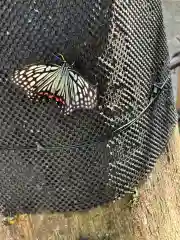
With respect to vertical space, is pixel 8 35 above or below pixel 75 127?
above

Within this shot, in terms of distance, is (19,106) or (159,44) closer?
(19,106)

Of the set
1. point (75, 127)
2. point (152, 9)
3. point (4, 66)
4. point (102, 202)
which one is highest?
point (152, 9)

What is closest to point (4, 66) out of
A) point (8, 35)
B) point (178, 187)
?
point (8, 35)

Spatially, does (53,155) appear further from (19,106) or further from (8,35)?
(8,35)

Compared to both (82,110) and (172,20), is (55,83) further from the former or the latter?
(172,20)

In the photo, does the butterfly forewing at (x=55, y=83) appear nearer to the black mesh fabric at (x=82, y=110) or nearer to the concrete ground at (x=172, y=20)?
the black mesh fabric at (x=82, y=110)

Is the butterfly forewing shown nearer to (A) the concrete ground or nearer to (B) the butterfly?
(B) the butterfly

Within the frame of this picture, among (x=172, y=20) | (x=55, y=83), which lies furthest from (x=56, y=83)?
(x=172, y=20)
